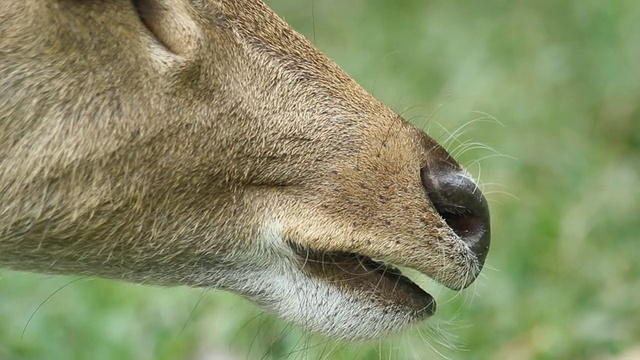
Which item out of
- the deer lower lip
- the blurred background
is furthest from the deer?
the blurred background

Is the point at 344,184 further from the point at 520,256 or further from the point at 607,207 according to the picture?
the point at 607,207

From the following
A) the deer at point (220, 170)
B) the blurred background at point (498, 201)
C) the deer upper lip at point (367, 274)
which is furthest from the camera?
the blurred background at point (498, 201)

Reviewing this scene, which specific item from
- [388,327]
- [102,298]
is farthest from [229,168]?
[102,298]

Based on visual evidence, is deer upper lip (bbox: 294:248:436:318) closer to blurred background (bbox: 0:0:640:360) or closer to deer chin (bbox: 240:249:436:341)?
deer chin (bbox: 240:249:436:341)

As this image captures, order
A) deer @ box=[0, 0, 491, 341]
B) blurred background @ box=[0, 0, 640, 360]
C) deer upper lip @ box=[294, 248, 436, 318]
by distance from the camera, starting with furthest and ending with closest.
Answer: blurred background @ box=[0, 0, 640, 360] < deer upper lip @ box=[294, 248, 436, 318] < deer @ box=[0, 0, 491, 341]

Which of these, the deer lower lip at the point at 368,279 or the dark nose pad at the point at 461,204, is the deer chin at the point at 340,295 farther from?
the dark nose pad at the point at 461,204

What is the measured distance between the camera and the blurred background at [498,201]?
15.8 ft

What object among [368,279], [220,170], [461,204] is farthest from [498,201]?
[220,170]

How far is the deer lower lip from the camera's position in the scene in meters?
3.46

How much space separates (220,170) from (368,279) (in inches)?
21.4

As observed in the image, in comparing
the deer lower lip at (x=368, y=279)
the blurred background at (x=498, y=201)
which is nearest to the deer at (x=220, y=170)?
the deer lower lip at (x=368, y=279)

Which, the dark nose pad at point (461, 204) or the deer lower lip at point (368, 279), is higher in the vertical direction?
the dark nose pad at point (461, 204)

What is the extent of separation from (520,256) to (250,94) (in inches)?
106

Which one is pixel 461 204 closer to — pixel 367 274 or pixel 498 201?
pixel 367 274
